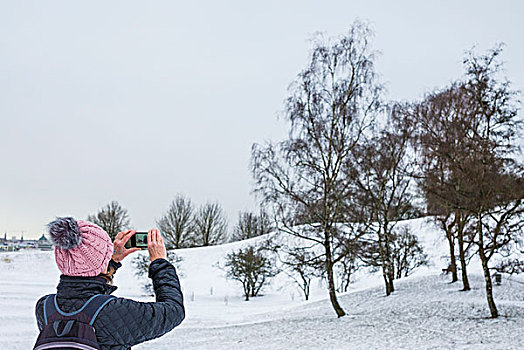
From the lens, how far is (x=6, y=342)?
42.7 ft

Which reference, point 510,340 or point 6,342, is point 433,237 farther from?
point 6,342

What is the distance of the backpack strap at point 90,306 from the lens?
197 centimetres

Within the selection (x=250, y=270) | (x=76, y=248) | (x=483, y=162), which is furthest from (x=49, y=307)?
(x=250, y=270)

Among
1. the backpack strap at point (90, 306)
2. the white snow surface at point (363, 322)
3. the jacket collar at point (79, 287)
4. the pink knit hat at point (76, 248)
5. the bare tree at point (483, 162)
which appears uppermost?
the bare tree at point (483, 162)

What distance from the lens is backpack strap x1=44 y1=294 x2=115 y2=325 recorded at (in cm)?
197

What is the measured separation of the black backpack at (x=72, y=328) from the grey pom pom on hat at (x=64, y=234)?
23cm

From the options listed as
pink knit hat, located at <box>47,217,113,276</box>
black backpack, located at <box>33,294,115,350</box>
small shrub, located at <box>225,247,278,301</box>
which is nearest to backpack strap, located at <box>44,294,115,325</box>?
black backpack, located at <box>33,294,115,350</box>

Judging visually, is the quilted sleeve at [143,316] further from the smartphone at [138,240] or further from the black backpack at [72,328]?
the smartphone at [138,240]

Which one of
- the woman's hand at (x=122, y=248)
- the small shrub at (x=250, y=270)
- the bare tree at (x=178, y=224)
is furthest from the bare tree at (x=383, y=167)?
the bare tree at (x=178, y=224)

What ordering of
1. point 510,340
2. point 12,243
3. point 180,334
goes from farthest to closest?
point 12,243
point 180,334
point 510,340

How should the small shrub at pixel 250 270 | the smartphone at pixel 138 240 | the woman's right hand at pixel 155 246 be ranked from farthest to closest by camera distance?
1. the small shrub at pixel 250 270
2. the smartphone at pixel 138 240
3. the woman's right hand at pixel 155 246

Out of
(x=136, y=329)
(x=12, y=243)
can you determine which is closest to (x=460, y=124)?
(x=136, y=329)

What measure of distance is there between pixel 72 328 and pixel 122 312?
7.2 inches

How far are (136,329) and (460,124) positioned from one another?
1519 cm
